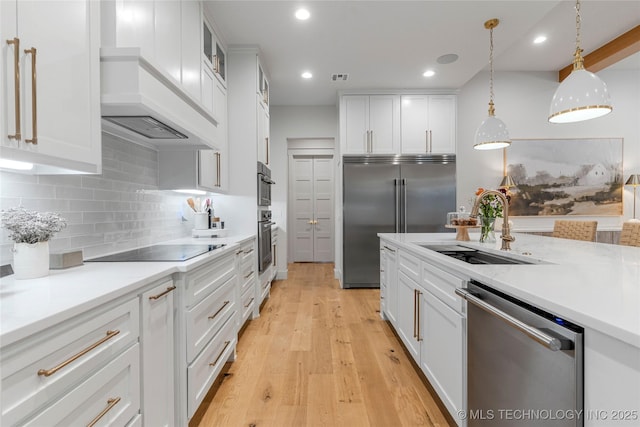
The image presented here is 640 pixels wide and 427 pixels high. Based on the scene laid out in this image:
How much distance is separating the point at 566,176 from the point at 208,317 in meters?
5.47

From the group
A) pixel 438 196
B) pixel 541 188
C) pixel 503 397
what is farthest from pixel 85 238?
pixel 541 188

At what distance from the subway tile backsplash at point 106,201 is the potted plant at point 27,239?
0.20m

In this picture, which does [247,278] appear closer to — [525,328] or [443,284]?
[443,284]

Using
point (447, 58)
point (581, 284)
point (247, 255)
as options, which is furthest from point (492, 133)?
point (247, 255)

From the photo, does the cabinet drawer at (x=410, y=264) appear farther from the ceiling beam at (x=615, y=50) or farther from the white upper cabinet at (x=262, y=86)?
the ceiling beam at (x=615, y=50)

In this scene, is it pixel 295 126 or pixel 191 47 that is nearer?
pixel 191 47

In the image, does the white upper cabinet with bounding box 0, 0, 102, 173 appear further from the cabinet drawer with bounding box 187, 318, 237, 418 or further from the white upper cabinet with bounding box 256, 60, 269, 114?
the white upper cabinet with bounding box 256, 60, 269, 114

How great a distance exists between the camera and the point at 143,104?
128 cm

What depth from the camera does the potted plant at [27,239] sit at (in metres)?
1.09

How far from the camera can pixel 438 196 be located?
4.38 meters

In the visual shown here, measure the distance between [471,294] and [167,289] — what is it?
4.22 feet

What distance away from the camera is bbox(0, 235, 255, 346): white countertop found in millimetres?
685

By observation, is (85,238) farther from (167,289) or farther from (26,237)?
(167,289)

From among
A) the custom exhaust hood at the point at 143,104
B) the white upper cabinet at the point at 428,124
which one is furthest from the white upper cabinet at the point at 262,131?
the white upper cabinet at the point at 428,124
